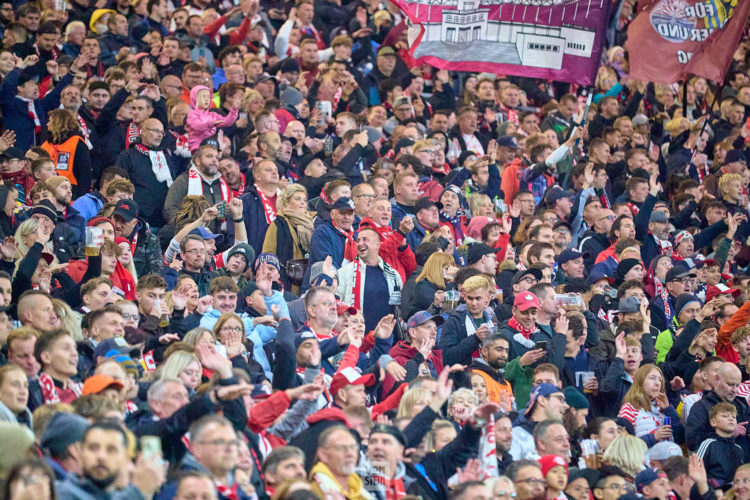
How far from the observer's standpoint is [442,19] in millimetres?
14227

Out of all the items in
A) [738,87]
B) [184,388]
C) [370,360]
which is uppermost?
[184,388]

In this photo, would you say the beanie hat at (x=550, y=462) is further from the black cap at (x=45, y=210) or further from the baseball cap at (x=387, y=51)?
the baseball cap at (x=387, y=51)

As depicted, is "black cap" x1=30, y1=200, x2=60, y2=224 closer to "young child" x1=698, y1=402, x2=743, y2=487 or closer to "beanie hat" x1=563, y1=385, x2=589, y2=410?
"beanie hat" x1=563, y1=385, x2=589, y2=410

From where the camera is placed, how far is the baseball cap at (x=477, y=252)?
11422mm

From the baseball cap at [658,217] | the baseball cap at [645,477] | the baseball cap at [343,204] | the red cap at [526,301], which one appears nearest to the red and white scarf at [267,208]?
the baseball cap at [343,204]

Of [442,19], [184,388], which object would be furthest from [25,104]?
[184,388]

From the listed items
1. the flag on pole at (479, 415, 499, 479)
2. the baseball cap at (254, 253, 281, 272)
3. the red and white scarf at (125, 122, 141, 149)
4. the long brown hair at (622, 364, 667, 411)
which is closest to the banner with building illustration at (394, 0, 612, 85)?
the red and white scarf at (125, 122, 141, 149)

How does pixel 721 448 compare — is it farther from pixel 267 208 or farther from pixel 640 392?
pixel 267 208

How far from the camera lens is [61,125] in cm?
1180

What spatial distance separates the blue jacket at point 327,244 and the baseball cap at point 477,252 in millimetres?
1196

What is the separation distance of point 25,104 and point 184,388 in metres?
6.25

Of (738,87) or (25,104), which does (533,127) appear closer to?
(738,87)

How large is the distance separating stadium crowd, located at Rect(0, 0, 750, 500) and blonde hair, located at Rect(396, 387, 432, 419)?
3 centimetres

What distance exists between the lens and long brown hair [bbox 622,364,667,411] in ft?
34.5
